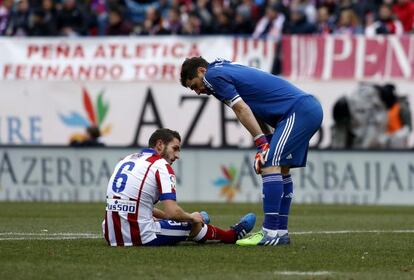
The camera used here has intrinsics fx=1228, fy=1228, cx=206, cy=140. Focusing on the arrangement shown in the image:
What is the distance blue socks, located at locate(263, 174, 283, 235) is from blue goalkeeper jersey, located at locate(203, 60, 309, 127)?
0.66 metres

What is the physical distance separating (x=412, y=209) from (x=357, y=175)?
2625 millimetres

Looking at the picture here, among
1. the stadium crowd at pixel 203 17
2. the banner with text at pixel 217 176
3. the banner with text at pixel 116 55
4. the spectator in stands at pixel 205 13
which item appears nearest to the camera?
the banner with text at pixel 217 176

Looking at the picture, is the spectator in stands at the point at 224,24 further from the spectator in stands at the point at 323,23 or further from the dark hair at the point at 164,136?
the dark hair at the point at 164,136

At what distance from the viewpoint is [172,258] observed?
10664 millimetres

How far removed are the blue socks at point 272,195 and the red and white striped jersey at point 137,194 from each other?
0.96 metres

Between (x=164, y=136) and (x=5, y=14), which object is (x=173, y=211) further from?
(x=5, y=14)

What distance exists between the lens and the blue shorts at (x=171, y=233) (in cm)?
1180

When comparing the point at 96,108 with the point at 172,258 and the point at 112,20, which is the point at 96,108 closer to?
the point at 112,20

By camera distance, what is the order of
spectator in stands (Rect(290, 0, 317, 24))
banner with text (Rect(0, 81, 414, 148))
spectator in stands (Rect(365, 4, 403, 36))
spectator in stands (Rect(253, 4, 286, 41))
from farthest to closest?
spectator in stands (Rect(290, 0, 317, 24))
spectator in stands (Rect(253, 4, 286, 41))
banner with text (Rect(0, 81, 414, 148))
spectator in stands (Rect(365, 4, 403, 36))

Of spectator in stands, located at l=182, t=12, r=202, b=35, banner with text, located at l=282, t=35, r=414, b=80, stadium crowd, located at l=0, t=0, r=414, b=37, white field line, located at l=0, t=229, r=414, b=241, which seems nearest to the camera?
Answer: white field line, located at l=0, t=229, r=414, b=241

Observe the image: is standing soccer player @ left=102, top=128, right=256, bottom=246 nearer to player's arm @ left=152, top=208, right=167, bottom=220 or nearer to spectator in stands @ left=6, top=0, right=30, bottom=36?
player's arm @ left=152, top=208, right=167, bottom=220

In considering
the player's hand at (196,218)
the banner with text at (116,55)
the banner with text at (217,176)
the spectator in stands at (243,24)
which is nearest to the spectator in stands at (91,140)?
the banner with text at (217,176)

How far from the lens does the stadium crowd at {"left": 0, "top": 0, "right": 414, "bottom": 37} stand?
25812mm

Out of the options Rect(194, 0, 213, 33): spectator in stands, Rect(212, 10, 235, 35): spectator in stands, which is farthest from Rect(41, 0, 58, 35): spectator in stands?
Rect(212, 10, 235, 35): spectator in stands
